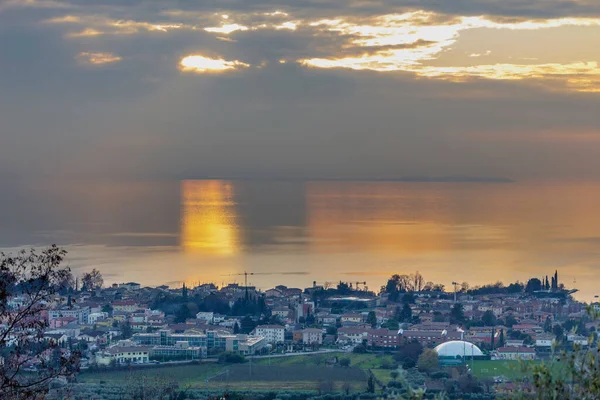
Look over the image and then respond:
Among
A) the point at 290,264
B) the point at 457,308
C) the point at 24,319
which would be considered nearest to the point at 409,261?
the point at 290,264

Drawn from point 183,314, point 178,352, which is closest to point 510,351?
point 178,352

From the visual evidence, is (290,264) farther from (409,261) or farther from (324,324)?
(324,324)

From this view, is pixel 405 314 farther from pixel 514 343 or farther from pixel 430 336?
pixel 514 343

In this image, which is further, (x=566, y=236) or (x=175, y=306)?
(x=566, y=236)

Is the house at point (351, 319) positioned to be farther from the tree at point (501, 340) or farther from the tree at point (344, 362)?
the tree at point (344, 362)

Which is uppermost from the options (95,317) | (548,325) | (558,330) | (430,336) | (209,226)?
(209,226)

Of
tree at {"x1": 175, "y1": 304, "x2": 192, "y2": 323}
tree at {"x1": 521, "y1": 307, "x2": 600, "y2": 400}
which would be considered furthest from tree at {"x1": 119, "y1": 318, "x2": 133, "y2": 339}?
tree at {"x1": 521, "y1": 307, "x2": 600, "y2": 400}

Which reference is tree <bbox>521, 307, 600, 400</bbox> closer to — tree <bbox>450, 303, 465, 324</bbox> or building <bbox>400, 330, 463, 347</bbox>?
building <bbox>400, 330, 463, 347</bbox>
